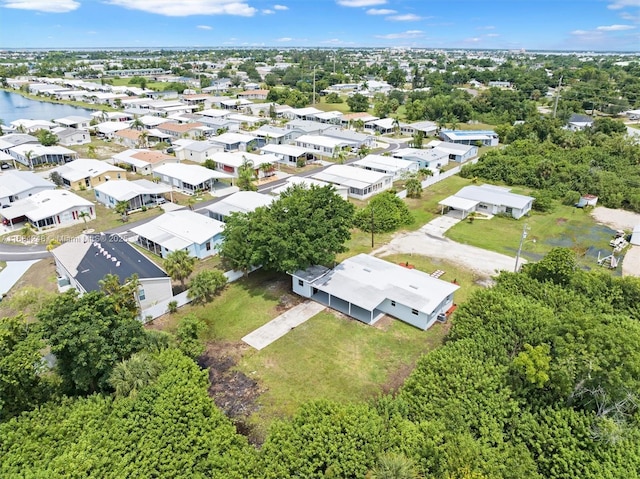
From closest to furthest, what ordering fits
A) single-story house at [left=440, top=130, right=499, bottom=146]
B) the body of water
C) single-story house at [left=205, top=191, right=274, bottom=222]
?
single-story house at [left=205, top=191, right=274, bottom=222]
single-story house at [left=440, top=130, right=499, bottom=146]
the body of water

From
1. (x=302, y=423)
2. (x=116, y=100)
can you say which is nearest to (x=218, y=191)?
(x=302, y=423)

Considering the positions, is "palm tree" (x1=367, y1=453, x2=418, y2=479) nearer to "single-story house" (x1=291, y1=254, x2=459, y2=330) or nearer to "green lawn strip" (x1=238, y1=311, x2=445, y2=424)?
"green lawn strip" (x1=238, y1=311, x2=445, y2=424)

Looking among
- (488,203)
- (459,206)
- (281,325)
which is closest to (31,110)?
(459,206)

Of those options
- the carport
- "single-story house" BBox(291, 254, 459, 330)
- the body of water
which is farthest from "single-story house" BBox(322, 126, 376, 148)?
the body of water

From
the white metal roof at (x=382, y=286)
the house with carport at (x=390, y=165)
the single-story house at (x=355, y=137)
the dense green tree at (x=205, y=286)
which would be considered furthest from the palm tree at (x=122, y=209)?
the single-story house at (x=355, y=137)

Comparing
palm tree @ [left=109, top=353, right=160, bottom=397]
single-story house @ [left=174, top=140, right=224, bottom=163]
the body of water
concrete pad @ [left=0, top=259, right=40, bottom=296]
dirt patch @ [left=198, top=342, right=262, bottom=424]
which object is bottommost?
dirt patch @ [left=198, top=342, right=262, bottom=424]

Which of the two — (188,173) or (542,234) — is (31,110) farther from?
(542,234)

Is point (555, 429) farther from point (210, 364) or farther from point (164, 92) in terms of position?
point (164, 92)
